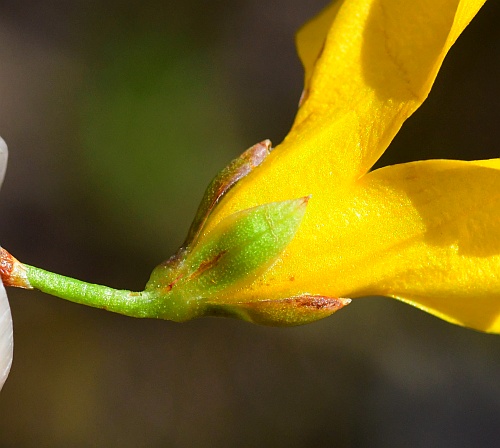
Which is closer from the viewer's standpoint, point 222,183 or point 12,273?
point 12,273

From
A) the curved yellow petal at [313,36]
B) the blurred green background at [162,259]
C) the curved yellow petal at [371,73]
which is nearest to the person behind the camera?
the curved yellow petal at [371,73]

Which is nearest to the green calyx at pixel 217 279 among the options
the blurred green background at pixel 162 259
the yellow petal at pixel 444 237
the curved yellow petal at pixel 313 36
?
the yellow petal at pixel 444 237

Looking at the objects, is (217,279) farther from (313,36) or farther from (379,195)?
(313,36)

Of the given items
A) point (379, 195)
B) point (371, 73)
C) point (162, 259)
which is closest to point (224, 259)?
point (379, 195)

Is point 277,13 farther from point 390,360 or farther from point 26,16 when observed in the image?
point 390,360

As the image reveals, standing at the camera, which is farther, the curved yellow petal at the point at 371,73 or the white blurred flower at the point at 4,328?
the curved yellow petal at the point at 371,73

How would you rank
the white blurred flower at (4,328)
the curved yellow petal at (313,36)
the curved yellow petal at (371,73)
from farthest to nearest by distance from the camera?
the curved yellow petal at (313,36), the curved yellow petal at (371,73), the white blurred flower at (4,328)

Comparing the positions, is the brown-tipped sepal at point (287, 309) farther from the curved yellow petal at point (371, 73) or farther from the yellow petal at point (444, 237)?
the curved yellow petal at point (371, 73)
